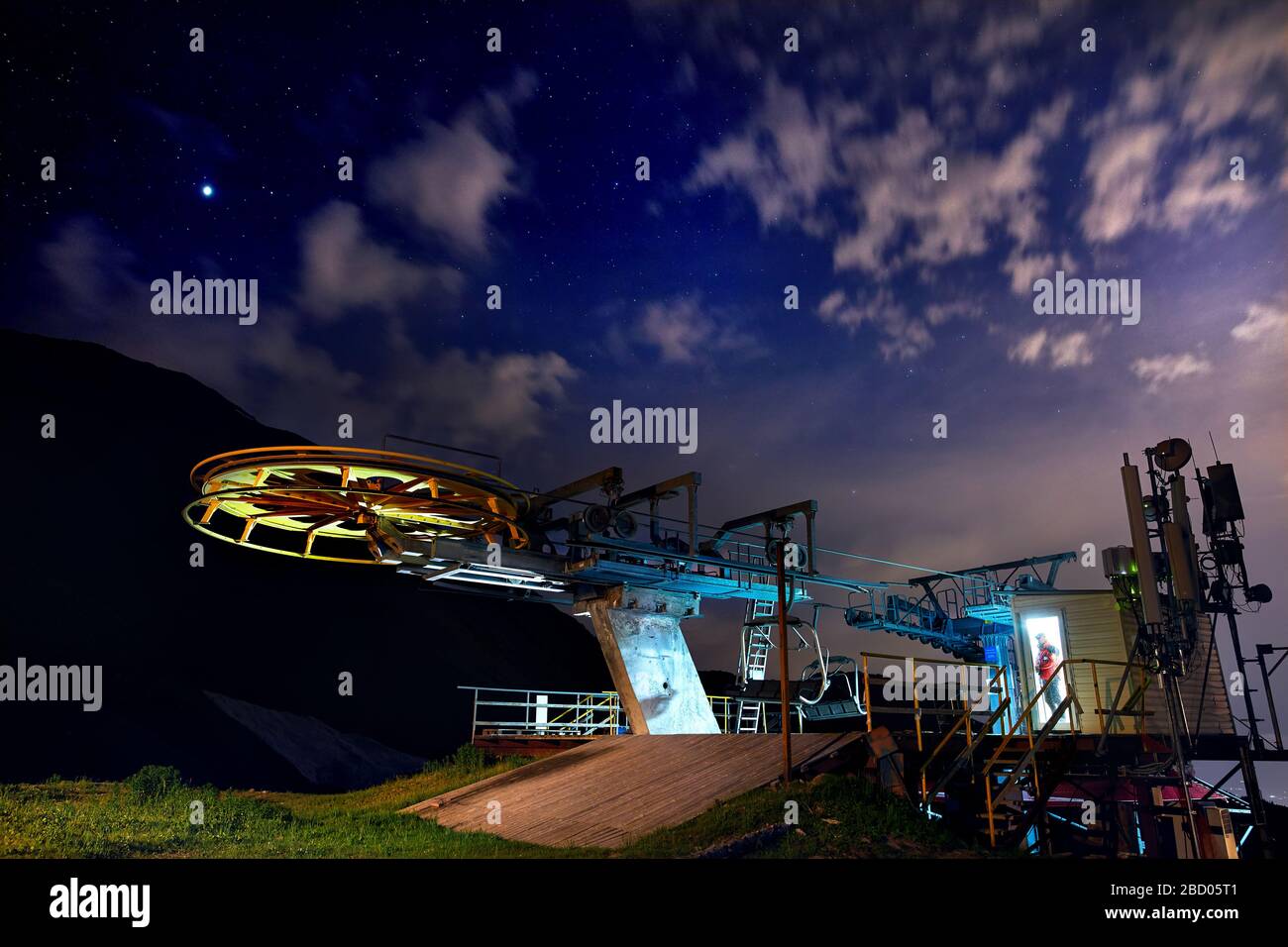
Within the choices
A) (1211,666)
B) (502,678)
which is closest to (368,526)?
(1211,666)

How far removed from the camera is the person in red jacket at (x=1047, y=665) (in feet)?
71.2

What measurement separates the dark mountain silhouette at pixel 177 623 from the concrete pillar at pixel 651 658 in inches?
831

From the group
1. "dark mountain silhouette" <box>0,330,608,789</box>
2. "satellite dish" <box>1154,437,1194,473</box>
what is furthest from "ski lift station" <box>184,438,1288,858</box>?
"dark mountain silhouette" <box>0,330,608,789</box>

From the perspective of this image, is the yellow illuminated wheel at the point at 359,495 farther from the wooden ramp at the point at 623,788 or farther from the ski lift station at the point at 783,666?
the wooden ramp at the point at 623,788

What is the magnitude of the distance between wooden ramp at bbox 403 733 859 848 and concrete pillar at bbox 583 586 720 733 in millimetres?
3441

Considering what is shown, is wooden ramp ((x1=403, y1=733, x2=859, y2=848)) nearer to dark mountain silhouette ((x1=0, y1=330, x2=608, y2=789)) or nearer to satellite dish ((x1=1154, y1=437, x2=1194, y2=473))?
satellite dish ((x1=1154, y1=437, x2=1194, y2=473))

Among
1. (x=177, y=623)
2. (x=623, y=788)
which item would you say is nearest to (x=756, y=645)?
(x=623, y=788)

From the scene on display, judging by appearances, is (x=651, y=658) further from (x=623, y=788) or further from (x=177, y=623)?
(x=177, y=623)

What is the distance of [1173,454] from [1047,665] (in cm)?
772

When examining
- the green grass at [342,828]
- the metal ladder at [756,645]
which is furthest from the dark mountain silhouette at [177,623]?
the metal ladder at [756,645]

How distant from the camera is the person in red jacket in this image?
21.7 metres

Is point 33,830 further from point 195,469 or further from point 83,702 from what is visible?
point 83,702

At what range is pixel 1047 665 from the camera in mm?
22312
